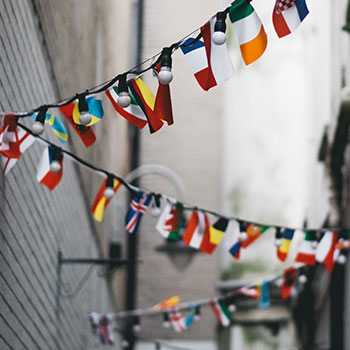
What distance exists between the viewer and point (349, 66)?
10.3 metres

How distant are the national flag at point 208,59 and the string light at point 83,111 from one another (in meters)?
0.70

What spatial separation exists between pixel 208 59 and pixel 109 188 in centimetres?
201

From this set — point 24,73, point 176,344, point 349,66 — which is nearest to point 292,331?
point 176,344

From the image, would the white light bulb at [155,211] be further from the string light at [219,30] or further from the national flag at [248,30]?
the string light at [219,30]

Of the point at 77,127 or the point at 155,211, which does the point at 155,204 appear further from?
the point at 77,127

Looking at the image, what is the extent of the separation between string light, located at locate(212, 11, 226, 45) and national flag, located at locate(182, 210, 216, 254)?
10.2ft

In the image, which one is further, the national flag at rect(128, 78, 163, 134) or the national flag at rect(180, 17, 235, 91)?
the national flag at rect(128, 78, 163, 134)

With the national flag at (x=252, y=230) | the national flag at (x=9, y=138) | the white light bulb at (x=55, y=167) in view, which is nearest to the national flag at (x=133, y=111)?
the national flag at (x=9, y=138)

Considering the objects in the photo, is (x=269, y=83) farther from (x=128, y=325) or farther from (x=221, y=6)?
(x=128, y=325)

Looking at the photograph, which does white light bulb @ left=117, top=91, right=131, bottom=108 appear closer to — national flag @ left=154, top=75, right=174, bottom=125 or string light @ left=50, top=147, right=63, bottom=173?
national flag @ left=154, top=75, right=174, bottom=125

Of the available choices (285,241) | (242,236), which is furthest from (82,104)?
(285,241)

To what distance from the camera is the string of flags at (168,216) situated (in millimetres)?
6184

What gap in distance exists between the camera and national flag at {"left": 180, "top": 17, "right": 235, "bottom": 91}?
214 inches

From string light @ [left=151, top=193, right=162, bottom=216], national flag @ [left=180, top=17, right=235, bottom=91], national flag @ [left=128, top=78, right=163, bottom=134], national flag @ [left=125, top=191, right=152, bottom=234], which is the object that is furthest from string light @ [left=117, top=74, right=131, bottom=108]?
string light @ [left=151, top=193, right=162, bottom=216]
